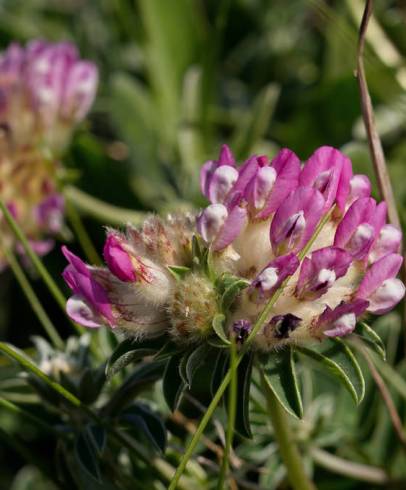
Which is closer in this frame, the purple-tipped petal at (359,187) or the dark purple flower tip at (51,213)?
the purple-tipped petal at (359,187)

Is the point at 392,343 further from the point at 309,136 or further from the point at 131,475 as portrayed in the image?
the point at 309,136

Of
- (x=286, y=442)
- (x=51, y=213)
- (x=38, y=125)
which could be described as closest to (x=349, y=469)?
(x=286, y=442)

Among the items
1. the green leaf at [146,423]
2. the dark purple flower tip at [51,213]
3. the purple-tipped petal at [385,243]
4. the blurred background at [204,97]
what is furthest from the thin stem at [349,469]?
the dark purple flower tip at [51,213]

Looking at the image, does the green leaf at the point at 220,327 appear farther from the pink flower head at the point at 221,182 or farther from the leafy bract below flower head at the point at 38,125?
the leafy bract below flower head at the point at 38,125

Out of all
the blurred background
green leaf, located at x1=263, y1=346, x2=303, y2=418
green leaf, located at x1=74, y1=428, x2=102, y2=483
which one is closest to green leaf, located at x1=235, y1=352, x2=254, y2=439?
green leaf, located at x1=263, y1=346, x2=303, y2=418

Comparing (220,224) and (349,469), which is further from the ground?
(220,224)

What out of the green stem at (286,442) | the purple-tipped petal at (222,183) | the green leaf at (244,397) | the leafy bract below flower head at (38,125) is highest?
the leafy bract below flower head at (38,125)

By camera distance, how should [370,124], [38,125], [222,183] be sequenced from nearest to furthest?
[222,183], [370,124], [38,125]

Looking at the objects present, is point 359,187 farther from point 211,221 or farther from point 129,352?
point 129,352
